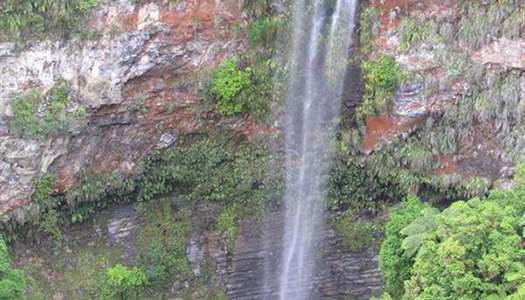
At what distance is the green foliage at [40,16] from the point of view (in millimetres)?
15727

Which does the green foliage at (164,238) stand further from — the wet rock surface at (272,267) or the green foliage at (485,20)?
the green foliage at (485,20)

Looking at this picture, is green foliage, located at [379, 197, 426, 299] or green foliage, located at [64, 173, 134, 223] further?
green foliage, located at [64, 173, 134, 223]

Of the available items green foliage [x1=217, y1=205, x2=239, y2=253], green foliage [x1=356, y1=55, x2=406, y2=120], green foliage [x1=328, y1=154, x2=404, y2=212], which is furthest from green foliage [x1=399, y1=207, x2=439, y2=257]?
green foliage [x1=217, y1=205, x2=239, y2=253]

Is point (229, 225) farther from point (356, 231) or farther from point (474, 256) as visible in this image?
point (474, 256)

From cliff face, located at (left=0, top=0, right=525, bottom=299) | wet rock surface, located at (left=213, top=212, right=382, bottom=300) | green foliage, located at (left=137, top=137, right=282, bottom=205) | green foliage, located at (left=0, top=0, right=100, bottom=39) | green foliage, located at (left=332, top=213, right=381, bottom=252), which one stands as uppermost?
green foliage, located at (left=0, top=0, right=100, bottom=39)

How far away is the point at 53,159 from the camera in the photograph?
16.4 metres

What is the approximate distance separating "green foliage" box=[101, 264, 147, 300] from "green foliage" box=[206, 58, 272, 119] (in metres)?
4.14

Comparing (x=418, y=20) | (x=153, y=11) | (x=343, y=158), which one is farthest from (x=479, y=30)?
(x=153, y=11)

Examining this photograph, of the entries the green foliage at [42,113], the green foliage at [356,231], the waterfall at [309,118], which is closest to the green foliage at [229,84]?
the waterfall at [309,118]

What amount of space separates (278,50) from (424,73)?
10.9 feet

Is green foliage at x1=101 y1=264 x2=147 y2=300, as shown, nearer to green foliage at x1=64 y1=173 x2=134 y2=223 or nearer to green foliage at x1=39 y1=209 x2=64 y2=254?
green foliage at x1=39 y1=209 x2=64 y2=254

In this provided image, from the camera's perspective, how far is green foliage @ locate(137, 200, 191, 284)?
1728 centimetres

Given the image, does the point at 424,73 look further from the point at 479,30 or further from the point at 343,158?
the point at 343,158

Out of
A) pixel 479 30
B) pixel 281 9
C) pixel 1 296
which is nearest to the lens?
pixel 1 296
